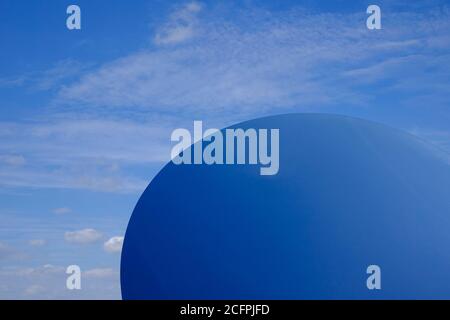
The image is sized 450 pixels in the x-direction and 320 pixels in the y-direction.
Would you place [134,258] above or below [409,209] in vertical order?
below

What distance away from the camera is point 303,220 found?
649cm

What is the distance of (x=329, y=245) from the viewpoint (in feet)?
20.4

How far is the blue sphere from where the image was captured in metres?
5.40

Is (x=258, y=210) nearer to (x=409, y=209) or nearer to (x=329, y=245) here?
(x=329, y=245)

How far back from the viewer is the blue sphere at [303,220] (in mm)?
5398

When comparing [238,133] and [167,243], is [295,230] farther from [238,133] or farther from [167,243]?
[238,133]

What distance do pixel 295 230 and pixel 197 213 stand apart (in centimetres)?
109
